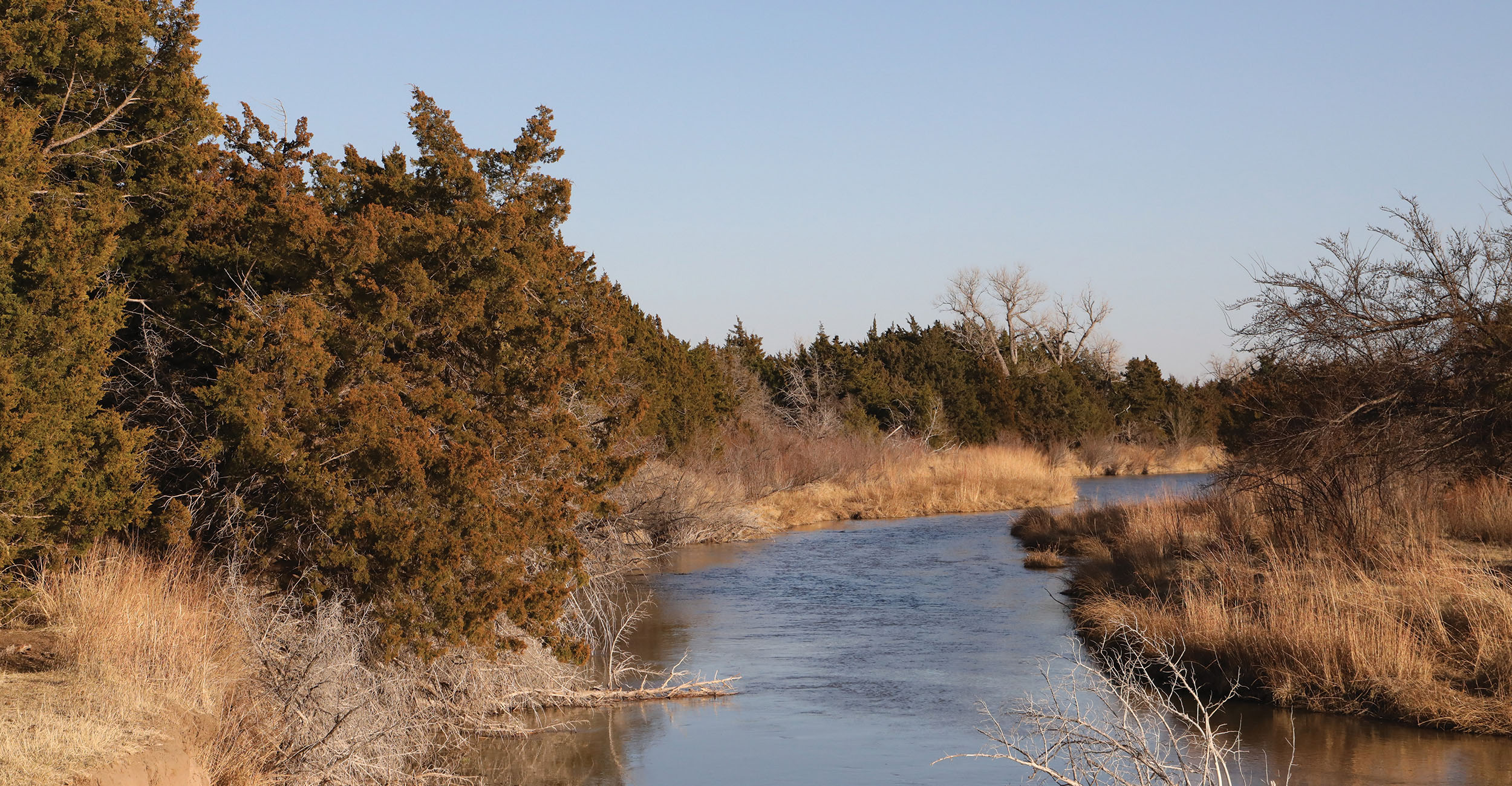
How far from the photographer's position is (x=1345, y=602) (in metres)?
12.1

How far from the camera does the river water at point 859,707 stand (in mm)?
10031

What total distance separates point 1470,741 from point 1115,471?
131ft

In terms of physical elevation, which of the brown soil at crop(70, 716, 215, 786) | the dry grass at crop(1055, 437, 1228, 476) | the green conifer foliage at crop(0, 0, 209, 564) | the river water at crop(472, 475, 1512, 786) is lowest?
the river water at crop(472, 475, 1512, 786)

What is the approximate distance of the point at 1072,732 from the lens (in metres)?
6.14

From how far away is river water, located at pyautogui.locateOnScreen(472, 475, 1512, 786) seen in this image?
10.0 m

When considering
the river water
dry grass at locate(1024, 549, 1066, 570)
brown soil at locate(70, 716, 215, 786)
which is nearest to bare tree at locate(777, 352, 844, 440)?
dry grass at locate(1024, 549, 1066, 570)

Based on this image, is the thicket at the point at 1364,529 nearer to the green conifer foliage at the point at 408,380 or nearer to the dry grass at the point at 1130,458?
the green conifer foliage at the point at 408,380

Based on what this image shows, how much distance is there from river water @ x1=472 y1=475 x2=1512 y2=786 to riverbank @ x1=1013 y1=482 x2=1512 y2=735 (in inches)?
14.6

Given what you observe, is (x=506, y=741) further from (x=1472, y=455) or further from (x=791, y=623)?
(x=1472, y=455)

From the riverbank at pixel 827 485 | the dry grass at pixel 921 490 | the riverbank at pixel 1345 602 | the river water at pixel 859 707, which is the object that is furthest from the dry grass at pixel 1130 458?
the riverbank at pixel 1345 602

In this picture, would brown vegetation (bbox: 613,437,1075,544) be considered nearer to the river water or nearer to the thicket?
the river water

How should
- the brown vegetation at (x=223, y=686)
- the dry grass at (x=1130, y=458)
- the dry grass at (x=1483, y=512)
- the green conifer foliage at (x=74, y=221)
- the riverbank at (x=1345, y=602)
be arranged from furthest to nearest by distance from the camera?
1. the dry grass at (x=1130, y=458)
2. the dry grass at (x=1483, y=512)
3. the riverbank at (x=1345, y=602)
4. the green conifer foliage at (x=74, y=221)
5. the brown vegetation at (x=223, y=686)

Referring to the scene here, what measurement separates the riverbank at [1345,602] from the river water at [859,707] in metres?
0.37

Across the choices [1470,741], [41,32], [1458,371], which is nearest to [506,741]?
[41,32]
